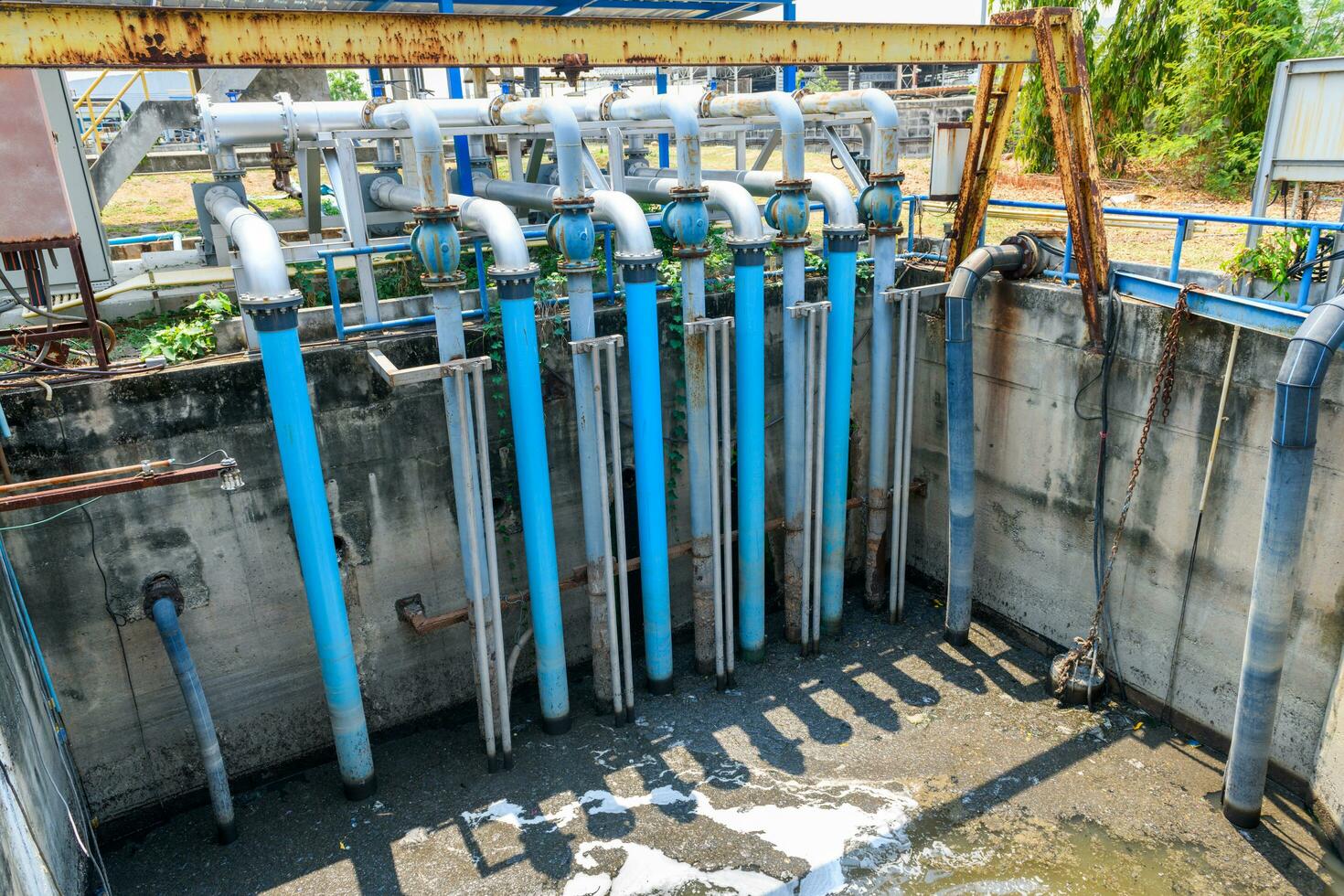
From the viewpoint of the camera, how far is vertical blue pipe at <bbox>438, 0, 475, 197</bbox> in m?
10.0

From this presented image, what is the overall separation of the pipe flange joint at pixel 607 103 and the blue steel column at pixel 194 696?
17.4ft

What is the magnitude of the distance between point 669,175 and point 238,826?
Result: 782 centimetres

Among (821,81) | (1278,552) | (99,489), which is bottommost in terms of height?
(1278,552)

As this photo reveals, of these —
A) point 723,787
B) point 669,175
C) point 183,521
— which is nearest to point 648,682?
point 723,787

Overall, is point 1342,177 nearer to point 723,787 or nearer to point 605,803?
point 723,787

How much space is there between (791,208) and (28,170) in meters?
5.57

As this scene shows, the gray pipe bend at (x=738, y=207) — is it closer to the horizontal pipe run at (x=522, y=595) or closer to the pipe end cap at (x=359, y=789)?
the horizontal pipe run at (x=522, y=595)

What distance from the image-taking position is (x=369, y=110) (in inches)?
313

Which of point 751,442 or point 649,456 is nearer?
point 649,456

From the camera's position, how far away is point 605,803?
23.7 ft

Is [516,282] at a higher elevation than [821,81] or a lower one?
lower

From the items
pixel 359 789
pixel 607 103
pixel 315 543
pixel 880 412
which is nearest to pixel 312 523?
pixel 315 543

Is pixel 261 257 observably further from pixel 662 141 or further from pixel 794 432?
pixel 662 141

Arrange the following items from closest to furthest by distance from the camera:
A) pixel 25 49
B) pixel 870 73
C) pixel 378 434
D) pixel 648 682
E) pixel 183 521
A: pixel 25 49, pixel 183 521, pixel 378 434, pixel 648 682, pixel 870 73
